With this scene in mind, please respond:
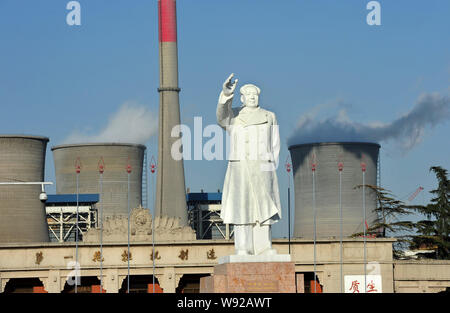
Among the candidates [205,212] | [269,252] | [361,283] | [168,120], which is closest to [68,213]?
[205,212]

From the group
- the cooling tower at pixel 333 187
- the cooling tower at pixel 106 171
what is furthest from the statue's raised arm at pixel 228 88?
the cooling tower at pixel 106 171

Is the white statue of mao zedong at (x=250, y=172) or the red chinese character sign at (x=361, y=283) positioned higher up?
the white statue of mao zedong at (x=250, y=172)

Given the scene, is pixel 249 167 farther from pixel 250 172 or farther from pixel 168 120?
pixel 168 120

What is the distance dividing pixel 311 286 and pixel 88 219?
56.9m

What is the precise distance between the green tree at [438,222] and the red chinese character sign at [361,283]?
12.3 m

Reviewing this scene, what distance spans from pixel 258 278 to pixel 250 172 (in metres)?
3.05

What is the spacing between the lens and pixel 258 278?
997 inches

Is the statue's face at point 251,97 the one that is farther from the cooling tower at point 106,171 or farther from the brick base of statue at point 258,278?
the cooling tower at point 106,171

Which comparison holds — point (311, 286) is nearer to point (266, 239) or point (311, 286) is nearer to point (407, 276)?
point (407, 276)

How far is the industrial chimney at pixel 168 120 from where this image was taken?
9012 cm

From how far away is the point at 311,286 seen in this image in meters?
62.8
